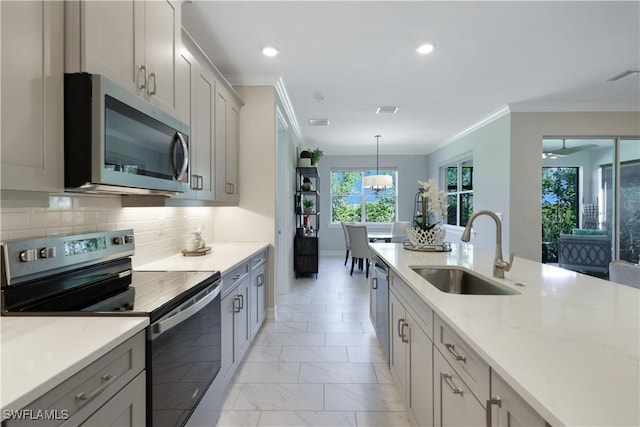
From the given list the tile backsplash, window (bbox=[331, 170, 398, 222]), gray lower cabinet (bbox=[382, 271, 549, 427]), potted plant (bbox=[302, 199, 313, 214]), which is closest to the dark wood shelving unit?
potted plant (bbox=[302, 199, 313, 214])

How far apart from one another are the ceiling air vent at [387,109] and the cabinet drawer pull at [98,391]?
4.25 meters

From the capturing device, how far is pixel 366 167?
7.88m

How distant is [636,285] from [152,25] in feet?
10.3

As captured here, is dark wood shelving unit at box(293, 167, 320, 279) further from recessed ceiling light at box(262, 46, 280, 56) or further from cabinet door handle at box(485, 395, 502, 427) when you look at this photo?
cabinet door handle at box(485, 395, 502, 427)

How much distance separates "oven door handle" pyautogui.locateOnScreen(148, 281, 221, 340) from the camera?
1147mm

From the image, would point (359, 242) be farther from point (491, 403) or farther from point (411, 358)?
point (491, 403)

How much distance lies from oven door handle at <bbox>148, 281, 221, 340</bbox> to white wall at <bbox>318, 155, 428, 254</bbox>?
6191 millimetres

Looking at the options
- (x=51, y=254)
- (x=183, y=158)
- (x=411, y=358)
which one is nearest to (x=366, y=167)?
(x=183, y=158)

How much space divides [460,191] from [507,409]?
612 centimetres

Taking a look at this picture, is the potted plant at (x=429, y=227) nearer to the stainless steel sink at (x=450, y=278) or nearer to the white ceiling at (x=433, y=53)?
the stainless steel sink at (x=450, y=278)

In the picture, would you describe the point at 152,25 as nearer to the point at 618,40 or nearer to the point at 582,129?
the point at 618,40

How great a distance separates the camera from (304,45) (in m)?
2.67

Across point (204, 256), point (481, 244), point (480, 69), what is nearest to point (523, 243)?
point (481, 244)

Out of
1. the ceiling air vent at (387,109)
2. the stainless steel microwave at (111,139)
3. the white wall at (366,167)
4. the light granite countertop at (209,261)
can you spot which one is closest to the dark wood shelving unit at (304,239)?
the ceiling air vent at (387,109)
